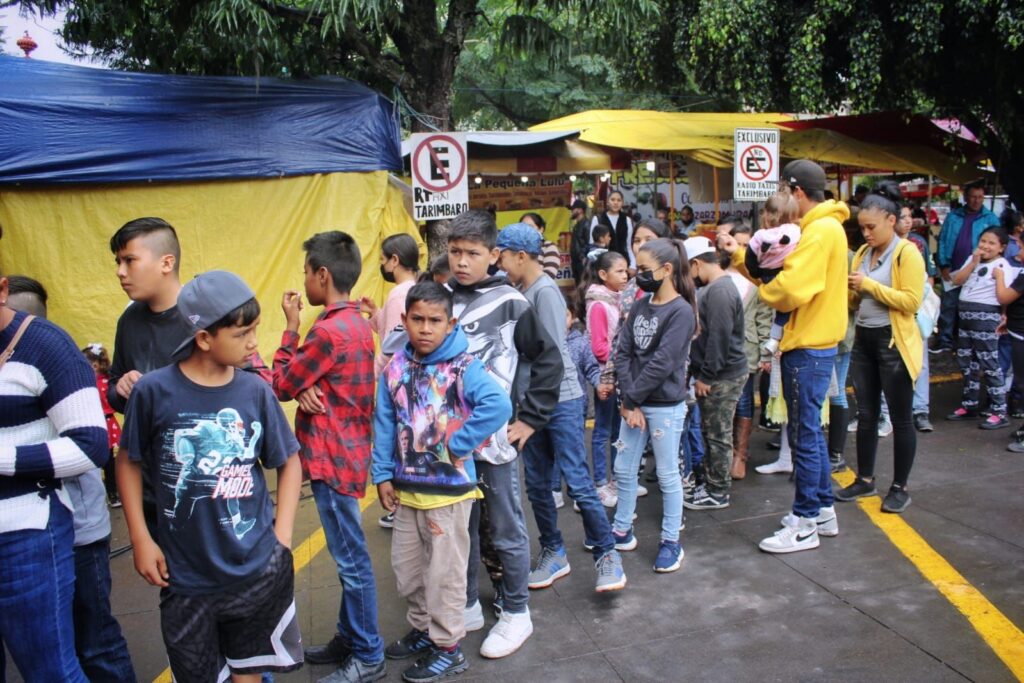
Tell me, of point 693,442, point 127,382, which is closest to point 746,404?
point 693,442

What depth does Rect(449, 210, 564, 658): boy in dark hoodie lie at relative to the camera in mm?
3941

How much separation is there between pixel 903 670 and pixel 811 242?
227 centimetres

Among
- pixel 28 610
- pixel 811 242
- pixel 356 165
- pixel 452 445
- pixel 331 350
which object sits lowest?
pixel 28 610

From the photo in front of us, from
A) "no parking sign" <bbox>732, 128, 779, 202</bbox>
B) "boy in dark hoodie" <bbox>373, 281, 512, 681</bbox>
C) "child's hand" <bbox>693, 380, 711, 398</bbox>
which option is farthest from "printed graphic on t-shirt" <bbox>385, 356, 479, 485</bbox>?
"no parking sign" <bbox>732, 128, 779, 202</bbox>

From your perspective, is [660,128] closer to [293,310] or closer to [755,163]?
[755,163]

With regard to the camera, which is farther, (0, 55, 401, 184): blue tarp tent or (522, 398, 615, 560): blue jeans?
(0, 55, 401, 184): blue tarp tent

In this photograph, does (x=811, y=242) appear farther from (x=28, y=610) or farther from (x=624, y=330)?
(x=28, y=610)

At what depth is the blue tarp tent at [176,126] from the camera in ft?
21.3

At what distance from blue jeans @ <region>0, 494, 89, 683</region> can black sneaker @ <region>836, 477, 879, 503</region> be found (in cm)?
464

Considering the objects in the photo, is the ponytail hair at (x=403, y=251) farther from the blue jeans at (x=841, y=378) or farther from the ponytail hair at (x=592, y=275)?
the blue jeans at (x=841, y=378)

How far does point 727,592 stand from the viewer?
4.56 metres

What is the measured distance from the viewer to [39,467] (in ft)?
8.79

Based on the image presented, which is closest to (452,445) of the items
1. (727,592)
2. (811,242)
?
(727,592)

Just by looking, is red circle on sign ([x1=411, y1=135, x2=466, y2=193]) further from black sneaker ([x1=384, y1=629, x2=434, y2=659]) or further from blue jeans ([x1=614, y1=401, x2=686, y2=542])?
black sneaker ([x1=384, y1=629, x2=434, y2=659])
